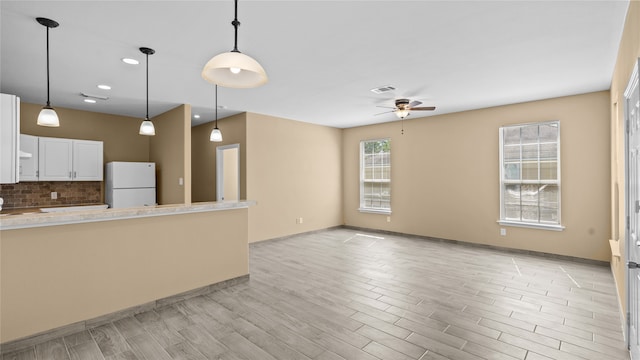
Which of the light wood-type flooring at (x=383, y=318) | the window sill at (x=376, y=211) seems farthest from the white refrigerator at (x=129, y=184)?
the window sill at (x=376, y=211)

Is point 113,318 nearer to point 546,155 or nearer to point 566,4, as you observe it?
point 566,4

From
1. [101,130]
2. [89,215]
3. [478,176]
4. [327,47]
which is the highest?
[327,47]

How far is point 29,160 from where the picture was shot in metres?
5.12

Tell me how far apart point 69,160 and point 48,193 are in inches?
30.5

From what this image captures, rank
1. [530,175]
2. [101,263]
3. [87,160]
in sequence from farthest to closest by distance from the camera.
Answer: [87,160] < [530,175] < [101,263]

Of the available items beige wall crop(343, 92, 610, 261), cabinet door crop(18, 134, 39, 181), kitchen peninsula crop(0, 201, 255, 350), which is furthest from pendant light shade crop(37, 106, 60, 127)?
beige wall crop(343, 92, 610, 261)

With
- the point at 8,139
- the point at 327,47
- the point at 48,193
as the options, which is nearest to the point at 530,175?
the point at 327,47

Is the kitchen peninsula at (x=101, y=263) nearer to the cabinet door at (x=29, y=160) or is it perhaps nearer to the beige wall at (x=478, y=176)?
the cabinet door at (x=29, y=160)

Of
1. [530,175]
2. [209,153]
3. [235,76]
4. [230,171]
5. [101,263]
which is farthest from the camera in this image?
[230,171]

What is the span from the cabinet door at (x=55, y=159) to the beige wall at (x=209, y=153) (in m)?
2.40

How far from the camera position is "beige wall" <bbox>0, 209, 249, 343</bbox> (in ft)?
8.28

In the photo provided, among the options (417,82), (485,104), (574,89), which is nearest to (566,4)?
(417,82)

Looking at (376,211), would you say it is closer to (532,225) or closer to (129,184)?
(532,225)

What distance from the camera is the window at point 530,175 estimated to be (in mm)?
5269
